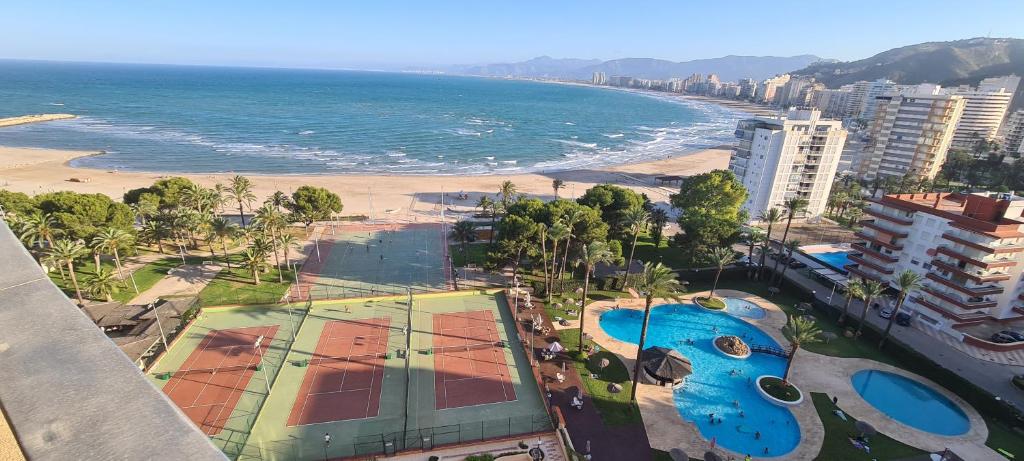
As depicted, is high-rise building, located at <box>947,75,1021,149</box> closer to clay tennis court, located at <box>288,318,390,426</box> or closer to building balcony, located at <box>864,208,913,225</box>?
building balcony, located at <box>864,208,913,225</box>

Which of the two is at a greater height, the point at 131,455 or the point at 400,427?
the point at 131,455

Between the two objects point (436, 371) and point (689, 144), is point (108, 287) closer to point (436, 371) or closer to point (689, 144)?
point (436, 371)

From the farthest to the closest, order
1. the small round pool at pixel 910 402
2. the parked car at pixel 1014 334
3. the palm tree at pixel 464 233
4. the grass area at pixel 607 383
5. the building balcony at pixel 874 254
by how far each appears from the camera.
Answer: the palm tree at pixel 464 233
the building balcony at pixel 874 254
the parked car at pixel 1014 334
the small round pool at pixel 910 402
the grass area at pixel 607 383

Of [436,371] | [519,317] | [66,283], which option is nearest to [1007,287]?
[519,317]

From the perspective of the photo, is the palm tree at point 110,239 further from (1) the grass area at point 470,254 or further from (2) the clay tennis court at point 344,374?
(1) the grass area at point 470,254

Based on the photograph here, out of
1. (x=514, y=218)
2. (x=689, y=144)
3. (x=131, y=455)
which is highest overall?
(x=131, y=455)

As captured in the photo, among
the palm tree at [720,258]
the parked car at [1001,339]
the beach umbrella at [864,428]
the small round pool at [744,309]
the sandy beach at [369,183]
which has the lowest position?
the sandy beach at [369,183]

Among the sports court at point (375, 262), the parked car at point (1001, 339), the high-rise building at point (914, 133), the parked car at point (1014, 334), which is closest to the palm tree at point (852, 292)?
the parked car at point (1001, 339)
